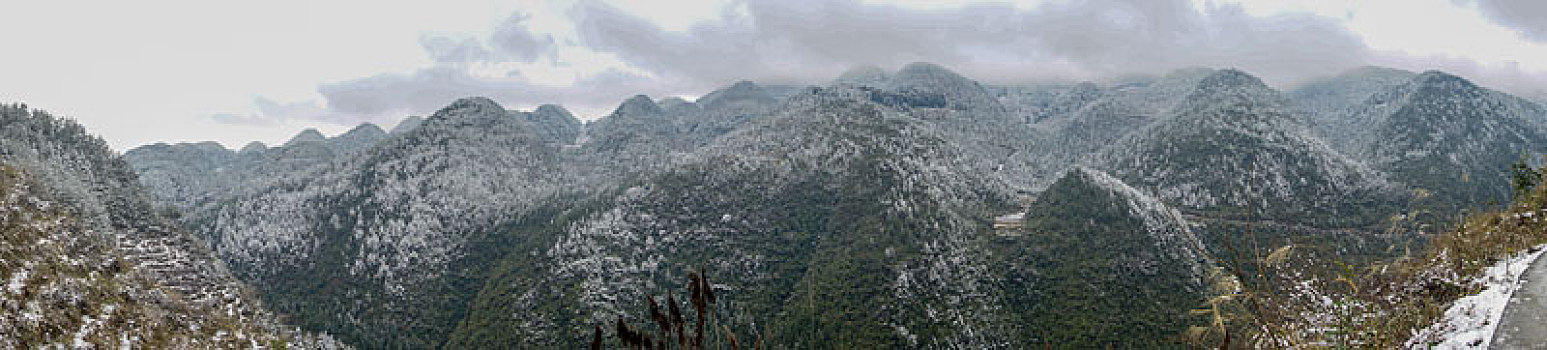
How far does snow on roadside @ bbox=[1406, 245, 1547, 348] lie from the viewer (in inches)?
497

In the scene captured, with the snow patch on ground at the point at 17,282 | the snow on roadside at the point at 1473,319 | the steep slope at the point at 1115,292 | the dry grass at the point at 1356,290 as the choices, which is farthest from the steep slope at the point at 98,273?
the steep slope at the point at 1115,292

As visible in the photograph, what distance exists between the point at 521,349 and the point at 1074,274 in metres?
160

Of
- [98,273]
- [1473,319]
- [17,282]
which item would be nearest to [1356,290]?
[1473,319]

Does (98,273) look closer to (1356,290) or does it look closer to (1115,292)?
(1356,290)

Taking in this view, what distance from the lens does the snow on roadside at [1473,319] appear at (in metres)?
12.6

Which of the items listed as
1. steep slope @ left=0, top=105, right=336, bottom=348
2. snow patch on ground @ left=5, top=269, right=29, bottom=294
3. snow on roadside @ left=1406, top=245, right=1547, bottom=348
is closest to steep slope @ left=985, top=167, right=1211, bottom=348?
snow on roadside @ left=1406, top=245, right=1547, bottom=348

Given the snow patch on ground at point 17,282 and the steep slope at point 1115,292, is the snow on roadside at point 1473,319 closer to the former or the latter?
the snow patch on ground at point 17,282

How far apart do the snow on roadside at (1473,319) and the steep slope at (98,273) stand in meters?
125

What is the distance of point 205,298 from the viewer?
137 m

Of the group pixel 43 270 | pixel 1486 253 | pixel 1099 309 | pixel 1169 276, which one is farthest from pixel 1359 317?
pixel 1169 276

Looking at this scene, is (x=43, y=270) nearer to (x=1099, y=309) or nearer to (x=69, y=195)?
(x=69, y=195)

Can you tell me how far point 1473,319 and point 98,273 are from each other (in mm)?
163402

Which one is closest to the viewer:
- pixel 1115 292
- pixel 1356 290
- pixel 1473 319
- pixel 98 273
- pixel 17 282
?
pixel 1356 290

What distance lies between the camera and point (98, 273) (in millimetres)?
112062
